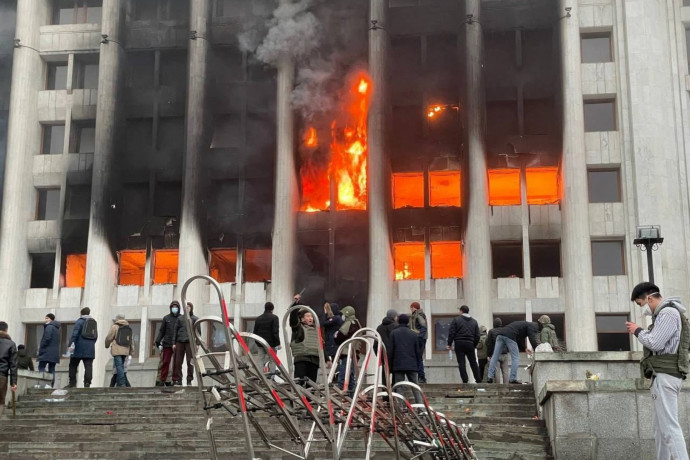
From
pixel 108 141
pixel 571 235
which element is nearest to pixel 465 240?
pixel 571 235

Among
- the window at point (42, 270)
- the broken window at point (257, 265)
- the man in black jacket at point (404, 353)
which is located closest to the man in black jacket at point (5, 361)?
the man in black jacket at point (404, 353)

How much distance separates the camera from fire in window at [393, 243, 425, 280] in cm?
3394

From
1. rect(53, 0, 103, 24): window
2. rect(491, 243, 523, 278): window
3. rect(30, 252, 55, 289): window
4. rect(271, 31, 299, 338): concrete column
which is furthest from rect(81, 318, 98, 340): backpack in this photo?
rect(53, 0, 103, 24): window

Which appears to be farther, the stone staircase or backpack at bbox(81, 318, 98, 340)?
backpack at bbox(81, 318, 98, 340)

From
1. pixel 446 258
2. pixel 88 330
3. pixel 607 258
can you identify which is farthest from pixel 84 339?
pixel 607 258

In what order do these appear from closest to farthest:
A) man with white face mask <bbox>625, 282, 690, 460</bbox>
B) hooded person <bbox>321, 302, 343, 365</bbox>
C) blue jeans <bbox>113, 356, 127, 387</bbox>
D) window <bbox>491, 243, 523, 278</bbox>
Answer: man with white face mask <bbox>625, 282, 690, 460</bbox> < hooded person <bbox>321, 302, 343, 365</bbox> < blue jeans <bbox>113, 356, 127, 387</bbox> < window <bbox>491, 243, 523, 278</bbox>

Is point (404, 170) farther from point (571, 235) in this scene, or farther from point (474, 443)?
point (474, 443)

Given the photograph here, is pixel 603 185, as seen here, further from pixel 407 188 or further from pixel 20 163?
pixel 20 163

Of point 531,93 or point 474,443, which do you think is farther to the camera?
point 531,93

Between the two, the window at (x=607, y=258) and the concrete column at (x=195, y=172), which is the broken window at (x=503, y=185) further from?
the concrete column at (x=195, y=172)

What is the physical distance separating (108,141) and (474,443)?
991 inches

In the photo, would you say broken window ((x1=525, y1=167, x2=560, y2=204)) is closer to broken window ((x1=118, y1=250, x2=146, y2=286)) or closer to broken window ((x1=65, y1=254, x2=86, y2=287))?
broken window ((x1=118, y1=250, x2=146, y2=286))

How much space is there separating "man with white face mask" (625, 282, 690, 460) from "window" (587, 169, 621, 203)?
2514 cm

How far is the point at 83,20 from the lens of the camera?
38.4 metres
